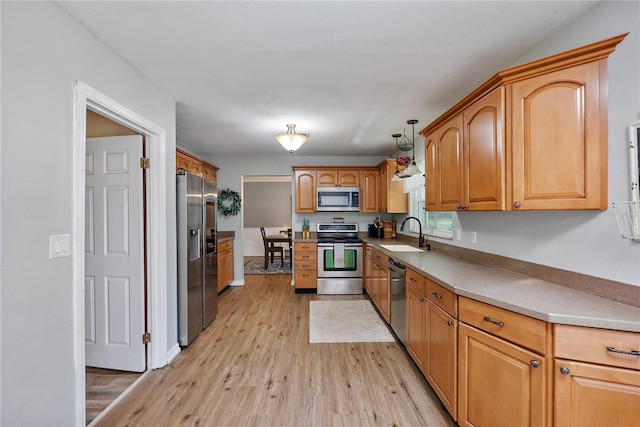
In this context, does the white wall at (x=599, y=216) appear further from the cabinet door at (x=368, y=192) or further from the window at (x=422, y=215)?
the cabinet door at (x=368, y=192)

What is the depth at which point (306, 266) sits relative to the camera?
15.3 ft

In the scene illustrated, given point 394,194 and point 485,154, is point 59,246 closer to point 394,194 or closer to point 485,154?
point 485,154

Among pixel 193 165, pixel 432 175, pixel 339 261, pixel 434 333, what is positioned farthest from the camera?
pixel 339 261

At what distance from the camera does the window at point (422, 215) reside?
3.28 metres

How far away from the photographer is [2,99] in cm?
119

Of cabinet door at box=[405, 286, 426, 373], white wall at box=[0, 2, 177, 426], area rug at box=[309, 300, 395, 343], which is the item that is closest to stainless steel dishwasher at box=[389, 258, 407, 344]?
cabinet door at box=[405, 286, 426, 373]

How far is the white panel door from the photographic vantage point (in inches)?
92.7

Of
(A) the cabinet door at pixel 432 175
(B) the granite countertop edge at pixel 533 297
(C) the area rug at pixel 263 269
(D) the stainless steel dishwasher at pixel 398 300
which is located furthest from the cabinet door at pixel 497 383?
(C) the area rug at pixel 263 269

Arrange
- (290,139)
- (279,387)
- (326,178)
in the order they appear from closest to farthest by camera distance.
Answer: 1. (279,387)
2. (290,139)
3. (326,178)

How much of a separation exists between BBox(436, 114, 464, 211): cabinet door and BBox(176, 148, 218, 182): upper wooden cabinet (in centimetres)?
315

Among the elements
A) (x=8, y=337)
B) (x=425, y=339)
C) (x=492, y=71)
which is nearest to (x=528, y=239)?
(x=425, y=339)

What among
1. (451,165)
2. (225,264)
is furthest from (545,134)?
(225,264)

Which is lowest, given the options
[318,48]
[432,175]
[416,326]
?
[416,326]

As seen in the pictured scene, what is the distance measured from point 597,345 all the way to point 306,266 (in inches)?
149
